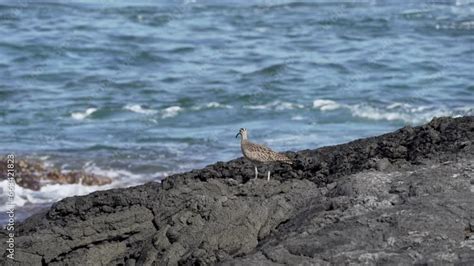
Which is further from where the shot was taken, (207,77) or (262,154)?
(207,77)

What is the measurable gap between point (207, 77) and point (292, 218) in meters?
21.6

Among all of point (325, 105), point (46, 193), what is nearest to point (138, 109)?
point (325, 105)

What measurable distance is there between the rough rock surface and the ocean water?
7.01 m

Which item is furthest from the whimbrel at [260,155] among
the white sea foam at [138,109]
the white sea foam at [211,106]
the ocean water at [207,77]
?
the white sea foam at [211,106]

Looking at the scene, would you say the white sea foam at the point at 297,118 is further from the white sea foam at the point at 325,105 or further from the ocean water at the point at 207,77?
the white sea foam at the point at 325,105

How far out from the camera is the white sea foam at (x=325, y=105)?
2834 cm

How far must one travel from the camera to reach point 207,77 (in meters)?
32.5

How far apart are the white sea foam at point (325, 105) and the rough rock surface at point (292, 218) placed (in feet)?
49.7

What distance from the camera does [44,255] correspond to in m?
11.2

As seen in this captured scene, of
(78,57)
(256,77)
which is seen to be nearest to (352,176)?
(256,77)

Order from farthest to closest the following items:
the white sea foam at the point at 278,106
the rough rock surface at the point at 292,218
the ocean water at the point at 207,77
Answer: the white sea foam at the point at 278,106
the ocean water at the point at 207,77
the rough rock surface at the point at 292,218

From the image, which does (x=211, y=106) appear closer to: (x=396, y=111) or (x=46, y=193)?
(x=396, y=111)

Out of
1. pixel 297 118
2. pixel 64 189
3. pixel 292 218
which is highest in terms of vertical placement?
pixel 292 218

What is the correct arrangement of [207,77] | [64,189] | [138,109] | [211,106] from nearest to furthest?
[64,189] → [138,109] → [211,106] → [207,77]
